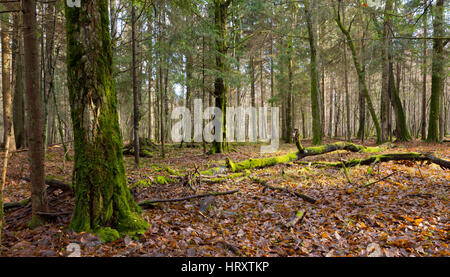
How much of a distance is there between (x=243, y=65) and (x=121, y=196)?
80.2 feet

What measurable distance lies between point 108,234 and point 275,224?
9.35 feet

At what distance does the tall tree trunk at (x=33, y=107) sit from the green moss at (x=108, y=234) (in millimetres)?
1179

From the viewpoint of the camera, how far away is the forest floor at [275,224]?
319cm

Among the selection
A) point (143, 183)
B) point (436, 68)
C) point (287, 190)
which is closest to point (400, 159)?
point (287, 190)

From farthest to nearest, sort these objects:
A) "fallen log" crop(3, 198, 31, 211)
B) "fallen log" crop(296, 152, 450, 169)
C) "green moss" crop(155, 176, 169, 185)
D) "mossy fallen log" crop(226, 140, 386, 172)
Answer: "mossy fallen log" crop(226, 140, 386, 172) → "fallen log" crop(296, 152, 450, 169) → "green moss" crop(155, 176, 169, 185) → "fallen log" crop(3, 198, 31, 211)

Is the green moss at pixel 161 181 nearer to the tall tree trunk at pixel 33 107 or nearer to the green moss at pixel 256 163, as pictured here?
the green moss at pixel 256 163

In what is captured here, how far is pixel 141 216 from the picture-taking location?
3.86 metres

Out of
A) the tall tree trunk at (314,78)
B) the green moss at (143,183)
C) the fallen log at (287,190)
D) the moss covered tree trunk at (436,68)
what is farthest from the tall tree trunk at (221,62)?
the moss covered tree trunk at (436,68)

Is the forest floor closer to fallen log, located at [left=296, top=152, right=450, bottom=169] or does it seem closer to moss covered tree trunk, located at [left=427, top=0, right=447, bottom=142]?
fallen log, located at [left=296, top=152, right=450, bottom=169]

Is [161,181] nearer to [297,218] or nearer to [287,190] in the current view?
[287,190]

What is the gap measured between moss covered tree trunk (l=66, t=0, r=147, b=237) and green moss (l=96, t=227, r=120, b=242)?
0.01m

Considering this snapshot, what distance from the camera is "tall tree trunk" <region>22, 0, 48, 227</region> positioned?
11.0 feet

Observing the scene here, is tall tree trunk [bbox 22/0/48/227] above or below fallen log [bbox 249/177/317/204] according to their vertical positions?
above

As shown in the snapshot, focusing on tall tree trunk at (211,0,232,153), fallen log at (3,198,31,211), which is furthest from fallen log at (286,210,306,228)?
tall tree trunk at (211,0,232,153)
